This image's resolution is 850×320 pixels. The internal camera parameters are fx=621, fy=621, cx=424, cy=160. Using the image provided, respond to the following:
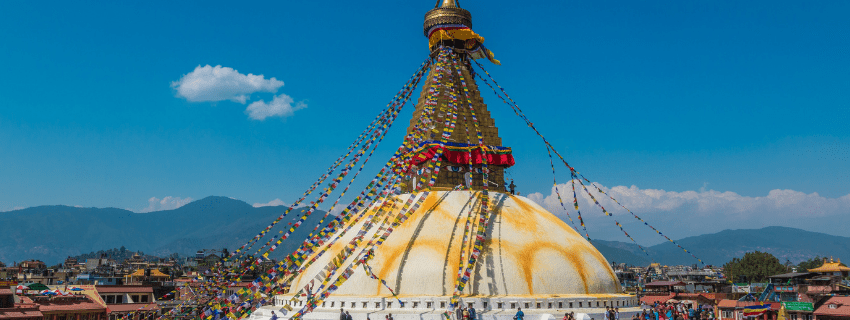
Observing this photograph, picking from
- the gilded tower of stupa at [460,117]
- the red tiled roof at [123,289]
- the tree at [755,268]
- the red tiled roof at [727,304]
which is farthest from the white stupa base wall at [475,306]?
the tree at [755,268]

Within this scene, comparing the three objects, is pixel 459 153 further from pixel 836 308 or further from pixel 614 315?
pixel 836 308

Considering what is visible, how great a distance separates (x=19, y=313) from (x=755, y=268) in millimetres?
82315

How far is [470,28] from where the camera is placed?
25.3 metres

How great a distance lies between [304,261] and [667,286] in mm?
49947

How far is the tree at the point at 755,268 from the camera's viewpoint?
80625 millimetres

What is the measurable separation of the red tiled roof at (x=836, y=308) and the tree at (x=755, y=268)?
1731 inches

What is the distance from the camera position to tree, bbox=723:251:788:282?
8062 centimetres

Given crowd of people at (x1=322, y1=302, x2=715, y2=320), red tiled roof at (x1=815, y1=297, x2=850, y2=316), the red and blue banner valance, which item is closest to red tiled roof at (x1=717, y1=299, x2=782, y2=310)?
red tiled roof at (x1=815, y1=297, x2=850, y2=316)

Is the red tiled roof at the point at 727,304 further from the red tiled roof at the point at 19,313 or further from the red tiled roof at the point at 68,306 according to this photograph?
the red tiled roof at the point at 19,313

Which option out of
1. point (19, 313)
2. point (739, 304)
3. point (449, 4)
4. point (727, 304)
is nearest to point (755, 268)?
point (727, 304)

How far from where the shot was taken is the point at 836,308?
36.9 metres

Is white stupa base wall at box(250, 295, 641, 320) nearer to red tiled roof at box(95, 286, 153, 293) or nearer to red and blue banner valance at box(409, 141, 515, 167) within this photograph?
red and blue banner valance at box(409, 141, 515, 167)

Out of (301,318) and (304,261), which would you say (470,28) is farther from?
(301,318)

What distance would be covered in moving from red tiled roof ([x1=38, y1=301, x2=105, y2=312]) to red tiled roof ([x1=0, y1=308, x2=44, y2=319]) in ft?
9.50
